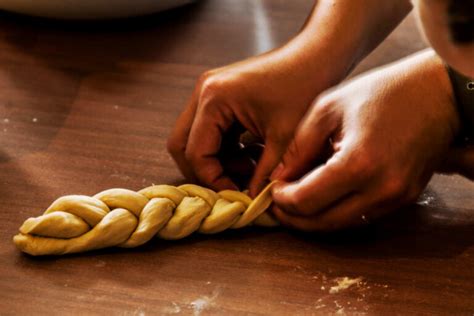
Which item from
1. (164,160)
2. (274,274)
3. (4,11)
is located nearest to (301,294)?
(274,274)

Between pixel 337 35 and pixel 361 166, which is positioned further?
pixel 337 35

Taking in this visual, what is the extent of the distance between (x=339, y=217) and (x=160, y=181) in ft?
0.90

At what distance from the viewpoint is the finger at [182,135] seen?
108cm

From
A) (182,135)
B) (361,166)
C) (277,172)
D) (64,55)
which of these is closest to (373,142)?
(361,166)

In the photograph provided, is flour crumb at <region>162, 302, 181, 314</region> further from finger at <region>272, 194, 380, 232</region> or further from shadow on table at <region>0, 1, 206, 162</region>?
shadow on table at <region>0, 1, 206, 162</region>

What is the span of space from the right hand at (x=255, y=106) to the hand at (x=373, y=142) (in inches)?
1.6

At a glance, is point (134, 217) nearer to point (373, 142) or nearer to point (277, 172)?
point (277, 172)

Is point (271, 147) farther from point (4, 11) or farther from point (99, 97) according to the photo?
point (4, 11)

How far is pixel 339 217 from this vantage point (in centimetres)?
99

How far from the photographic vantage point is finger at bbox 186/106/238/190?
3.45ft

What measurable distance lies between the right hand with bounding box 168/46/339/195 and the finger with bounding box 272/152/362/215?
2.8 inches

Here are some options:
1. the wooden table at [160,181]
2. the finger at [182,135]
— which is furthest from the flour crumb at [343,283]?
the finger at [182,135]

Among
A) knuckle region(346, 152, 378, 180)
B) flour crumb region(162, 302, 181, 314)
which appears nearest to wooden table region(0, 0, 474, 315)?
flour crumb region(162, 302, 181, 314)

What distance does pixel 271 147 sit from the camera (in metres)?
1.05
